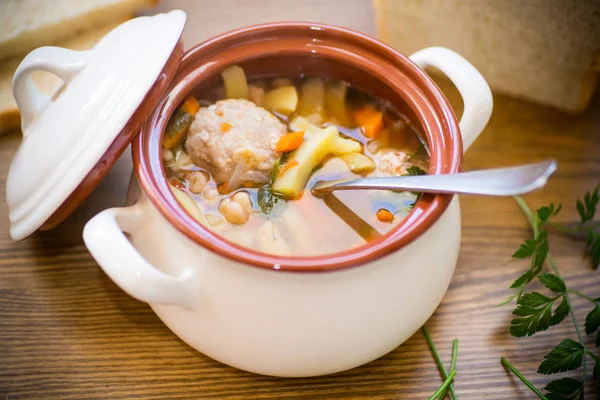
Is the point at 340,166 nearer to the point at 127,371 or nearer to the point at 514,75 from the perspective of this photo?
the point at 127,371

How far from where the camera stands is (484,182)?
106cm

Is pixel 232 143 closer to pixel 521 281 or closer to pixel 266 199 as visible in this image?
pixel 266 199

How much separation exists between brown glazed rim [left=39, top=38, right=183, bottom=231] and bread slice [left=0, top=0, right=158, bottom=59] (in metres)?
0.70

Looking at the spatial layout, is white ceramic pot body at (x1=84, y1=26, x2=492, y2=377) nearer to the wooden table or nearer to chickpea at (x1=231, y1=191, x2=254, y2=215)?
the wooden table

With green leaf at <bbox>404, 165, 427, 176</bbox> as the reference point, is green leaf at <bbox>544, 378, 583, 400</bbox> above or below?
below

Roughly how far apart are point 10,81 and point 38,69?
0.55 metres

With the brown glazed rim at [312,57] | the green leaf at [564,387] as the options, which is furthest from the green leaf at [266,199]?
the green leaf at [564,387]

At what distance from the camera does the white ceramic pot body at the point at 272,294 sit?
1028 millimetres

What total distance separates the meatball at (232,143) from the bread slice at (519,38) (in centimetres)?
72

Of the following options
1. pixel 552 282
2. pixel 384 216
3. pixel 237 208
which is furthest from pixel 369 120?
pixel 552 282

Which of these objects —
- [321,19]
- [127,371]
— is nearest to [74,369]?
[127,371]

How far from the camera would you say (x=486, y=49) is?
5.86 feet

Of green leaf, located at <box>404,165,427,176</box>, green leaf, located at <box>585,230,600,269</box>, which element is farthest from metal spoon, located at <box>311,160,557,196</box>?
green leaf, located at <box>585,230,600,269</box>

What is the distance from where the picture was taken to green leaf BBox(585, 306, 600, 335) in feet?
4.14
